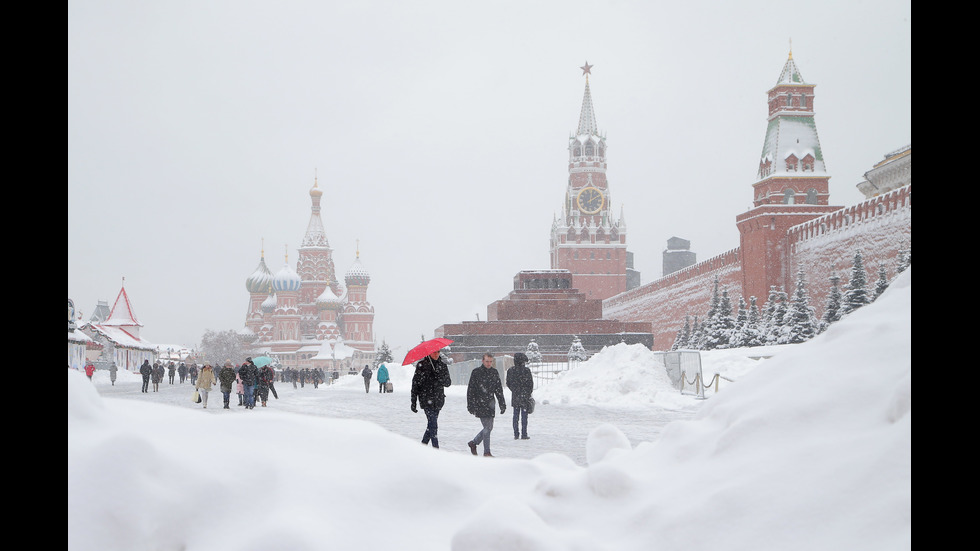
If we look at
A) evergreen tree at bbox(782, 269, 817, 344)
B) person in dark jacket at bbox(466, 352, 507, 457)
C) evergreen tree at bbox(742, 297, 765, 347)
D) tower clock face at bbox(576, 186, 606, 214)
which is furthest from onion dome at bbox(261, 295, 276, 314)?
person in dark jacket at bbox(466, 352, 507, 457)

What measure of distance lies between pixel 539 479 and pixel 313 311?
289 feet

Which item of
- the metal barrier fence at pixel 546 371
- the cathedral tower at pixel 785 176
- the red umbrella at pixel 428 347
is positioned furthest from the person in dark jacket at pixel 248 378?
the cathedral tower at pixel 785 176

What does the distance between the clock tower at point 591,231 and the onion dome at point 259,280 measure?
3390 centimetres

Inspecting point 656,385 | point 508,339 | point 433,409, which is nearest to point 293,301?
point 508,339

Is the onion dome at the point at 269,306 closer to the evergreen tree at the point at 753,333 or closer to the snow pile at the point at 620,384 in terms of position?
the evergreen tree at the point at 753,333

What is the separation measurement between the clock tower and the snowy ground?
244 feet

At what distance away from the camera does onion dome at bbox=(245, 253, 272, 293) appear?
92.3 metres

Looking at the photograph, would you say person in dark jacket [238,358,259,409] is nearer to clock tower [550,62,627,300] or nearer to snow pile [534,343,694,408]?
snow pile [534,343,694,408]

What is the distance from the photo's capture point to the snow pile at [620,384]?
1819 cm

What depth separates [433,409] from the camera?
26.2 feet
